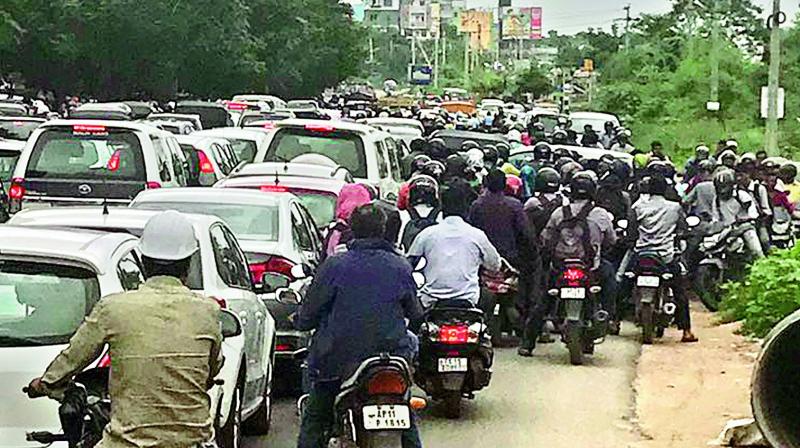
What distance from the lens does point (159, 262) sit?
6461 millimetres

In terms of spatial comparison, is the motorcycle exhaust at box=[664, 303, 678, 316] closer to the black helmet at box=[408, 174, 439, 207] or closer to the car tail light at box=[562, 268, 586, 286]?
the car tail light at box=[562, 268, 586, 286]

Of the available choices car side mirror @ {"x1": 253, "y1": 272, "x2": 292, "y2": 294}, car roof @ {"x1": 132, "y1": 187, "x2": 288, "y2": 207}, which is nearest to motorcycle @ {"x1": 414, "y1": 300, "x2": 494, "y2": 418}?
car side mirror @ {"x1": 253, "y1": 272, "x2": 292, "y2": 294}

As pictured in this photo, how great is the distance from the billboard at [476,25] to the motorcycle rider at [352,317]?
551 ft

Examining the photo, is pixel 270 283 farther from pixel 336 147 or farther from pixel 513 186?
pixel 336 147

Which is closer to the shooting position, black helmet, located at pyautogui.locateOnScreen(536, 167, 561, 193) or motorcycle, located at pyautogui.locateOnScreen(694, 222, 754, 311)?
black helmet, located at pyautogui.locateOnScreen(536, 167, 561, 193)

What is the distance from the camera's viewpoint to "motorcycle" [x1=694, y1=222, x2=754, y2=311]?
19.9 m

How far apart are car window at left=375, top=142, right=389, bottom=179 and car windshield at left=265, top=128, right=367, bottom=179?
0.90ft

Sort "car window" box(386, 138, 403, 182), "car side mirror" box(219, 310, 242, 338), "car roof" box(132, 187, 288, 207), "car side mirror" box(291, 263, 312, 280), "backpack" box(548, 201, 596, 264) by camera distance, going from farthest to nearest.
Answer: "car window" box(386, 138, 403, 182) < "backpack" box(548, 201, 596, 264) < "car roof" box(132, 187, 288, 207) < "car side mirror" box(291, 263, 312, 280) < "car side mirror" box(219, 310, 242, 338)

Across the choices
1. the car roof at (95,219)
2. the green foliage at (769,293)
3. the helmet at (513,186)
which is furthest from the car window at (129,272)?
the green foliage at (769,293)

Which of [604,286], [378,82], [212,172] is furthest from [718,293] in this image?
[378,82]

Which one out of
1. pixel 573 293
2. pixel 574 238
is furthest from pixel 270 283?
pixel 574 238

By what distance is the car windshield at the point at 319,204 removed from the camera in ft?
55.0

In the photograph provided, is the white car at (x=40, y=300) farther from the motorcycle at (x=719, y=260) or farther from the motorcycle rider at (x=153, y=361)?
the motorcycle at (x=719, y=260)

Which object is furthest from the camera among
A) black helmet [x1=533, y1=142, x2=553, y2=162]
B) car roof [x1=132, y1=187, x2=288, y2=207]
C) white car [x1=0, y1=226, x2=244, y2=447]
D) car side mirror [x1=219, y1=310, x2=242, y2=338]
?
black helmet [x1=533, y1=142, x2=553, y2=162]
